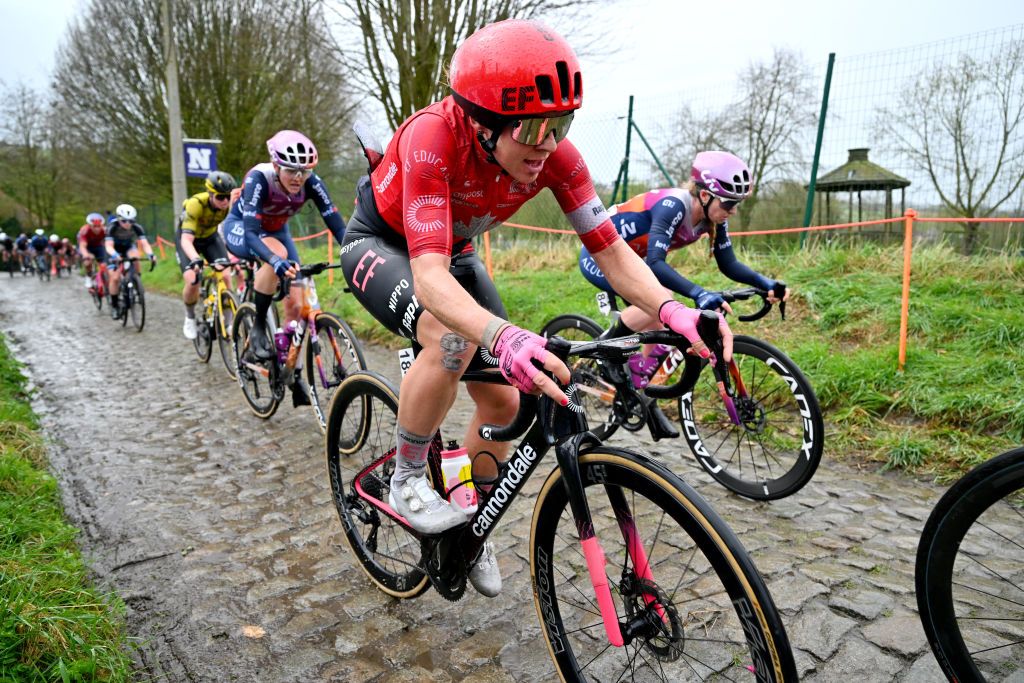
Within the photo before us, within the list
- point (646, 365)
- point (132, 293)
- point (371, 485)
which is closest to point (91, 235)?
point (132, 293)

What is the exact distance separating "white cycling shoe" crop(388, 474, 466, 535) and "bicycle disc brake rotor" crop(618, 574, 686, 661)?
0.74 m

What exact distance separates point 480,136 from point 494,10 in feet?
37.4

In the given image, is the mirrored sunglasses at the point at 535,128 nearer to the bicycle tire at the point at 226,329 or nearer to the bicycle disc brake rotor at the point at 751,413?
the bicycle disc brake rotor at the point at 751,413

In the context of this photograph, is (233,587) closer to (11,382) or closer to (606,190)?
(11,382)

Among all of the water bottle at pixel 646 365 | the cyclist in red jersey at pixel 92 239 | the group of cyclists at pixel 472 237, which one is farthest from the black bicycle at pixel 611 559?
the cyclist in red jersey at pixel 92 239

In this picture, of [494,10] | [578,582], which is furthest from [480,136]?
[494,10]

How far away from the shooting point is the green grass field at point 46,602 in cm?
227

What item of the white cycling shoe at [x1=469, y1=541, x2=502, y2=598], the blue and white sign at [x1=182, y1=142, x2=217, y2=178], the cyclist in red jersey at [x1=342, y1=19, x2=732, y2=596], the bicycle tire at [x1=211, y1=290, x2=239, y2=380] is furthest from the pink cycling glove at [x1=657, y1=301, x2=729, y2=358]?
the blue and white sign at [x1=182, y1=142, x2=217, y2=178]

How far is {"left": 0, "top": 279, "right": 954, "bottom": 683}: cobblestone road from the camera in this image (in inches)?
101

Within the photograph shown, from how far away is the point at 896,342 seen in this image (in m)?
5.89

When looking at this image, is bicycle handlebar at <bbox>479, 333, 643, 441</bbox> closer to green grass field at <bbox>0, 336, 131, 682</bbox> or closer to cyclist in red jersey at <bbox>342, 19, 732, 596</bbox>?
cyclist in red jersey at <bbox>342, 19, 732, 596</bbox>

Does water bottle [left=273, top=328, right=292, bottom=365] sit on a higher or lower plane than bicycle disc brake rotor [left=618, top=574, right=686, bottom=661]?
higher

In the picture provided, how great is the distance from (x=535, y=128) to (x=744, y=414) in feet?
8.84

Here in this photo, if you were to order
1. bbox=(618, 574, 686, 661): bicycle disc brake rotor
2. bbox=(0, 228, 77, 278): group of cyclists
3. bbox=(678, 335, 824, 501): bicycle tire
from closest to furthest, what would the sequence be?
bbox=(618, 574, 686, 661): bicycle disc brake rotor
bbox=(678, 335, 824, 501): bicycle tire
bbox=(0, 228, 77, 278): group of cyclists
